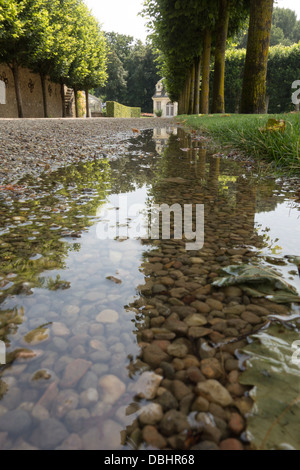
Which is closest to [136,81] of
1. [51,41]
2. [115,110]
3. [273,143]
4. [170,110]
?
[170,110]

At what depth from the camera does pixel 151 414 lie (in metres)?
0.82

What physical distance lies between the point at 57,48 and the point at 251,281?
2696 centimetres

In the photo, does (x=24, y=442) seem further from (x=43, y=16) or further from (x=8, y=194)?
(x=43, y=16)

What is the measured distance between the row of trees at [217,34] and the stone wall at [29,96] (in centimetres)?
1196

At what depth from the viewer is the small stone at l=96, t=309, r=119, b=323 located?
1.16 meters

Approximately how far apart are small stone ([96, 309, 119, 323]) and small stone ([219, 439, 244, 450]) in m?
0.53

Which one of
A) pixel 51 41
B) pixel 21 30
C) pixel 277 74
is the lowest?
pixel 21 30

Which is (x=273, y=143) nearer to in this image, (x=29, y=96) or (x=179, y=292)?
(x=179, y=292)

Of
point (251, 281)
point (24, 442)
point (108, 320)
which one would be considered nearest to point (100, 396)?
point (24, 442)

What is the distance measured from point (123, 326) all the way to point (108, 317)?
77mm

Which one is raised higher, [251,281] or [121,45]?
[121,45]

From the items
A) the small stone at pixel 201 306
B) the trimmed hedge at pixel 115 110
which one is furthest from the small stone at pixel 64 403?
the trimmed hedge at pixel 115 110

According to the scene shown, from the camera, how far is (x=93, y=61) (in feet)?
107

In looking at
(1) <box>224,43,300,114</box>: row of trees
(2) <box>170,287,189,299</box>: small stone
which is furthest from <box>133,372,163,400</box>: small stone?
(1) <box>224,43,300,114</box>: row of trees
